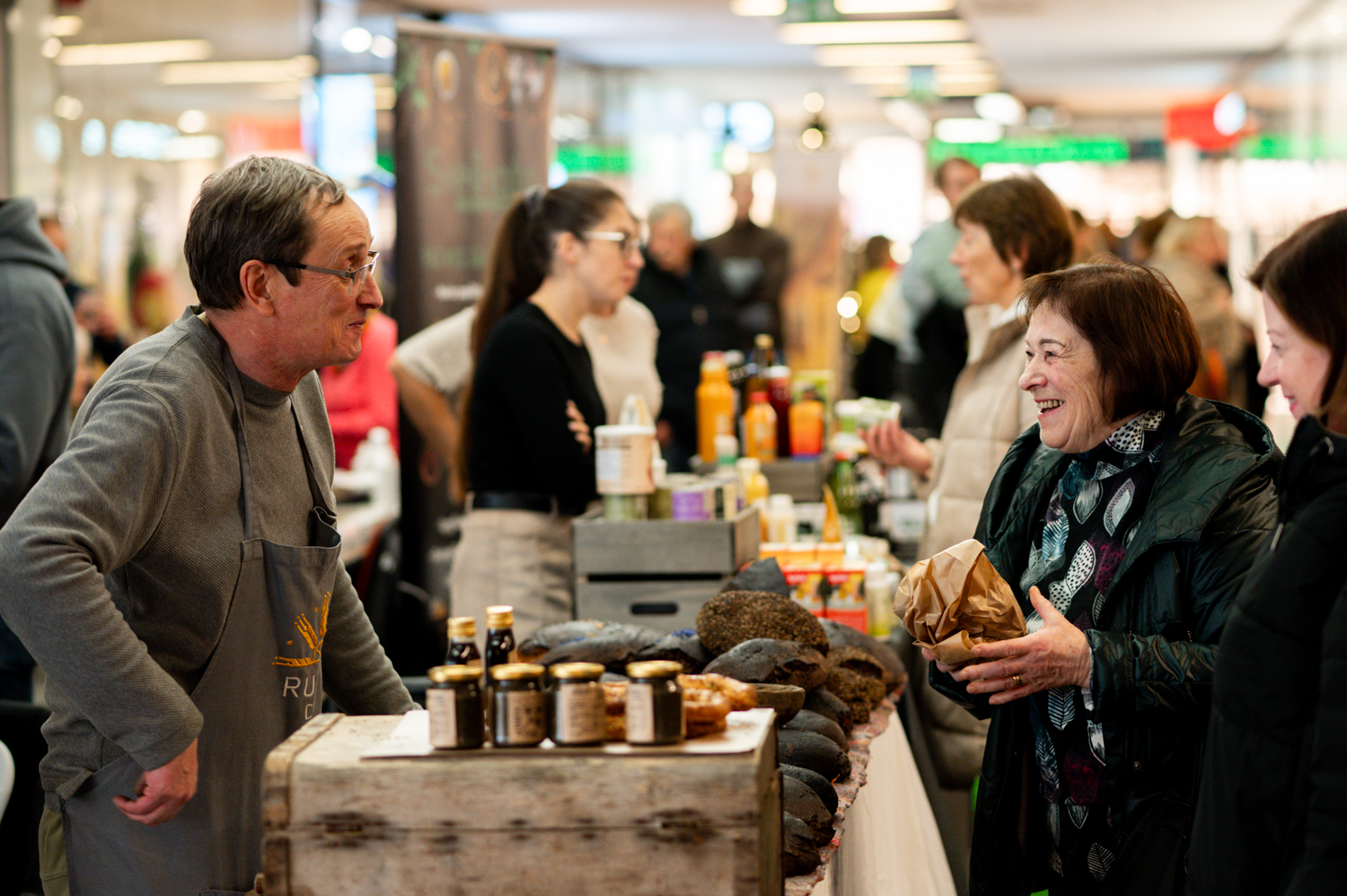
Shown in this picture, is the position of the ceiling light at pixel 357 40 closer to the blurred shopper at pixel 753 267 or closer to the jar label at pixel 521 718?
the blurred shopper at pixel 753 267

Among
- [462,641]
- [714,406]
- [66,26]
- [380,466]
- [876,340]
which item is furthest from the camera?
[876,340]

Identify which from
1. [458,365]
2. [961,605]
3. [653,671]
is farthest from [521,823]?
[458,365]

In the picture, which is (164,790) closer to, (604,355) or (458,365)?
(604,355)

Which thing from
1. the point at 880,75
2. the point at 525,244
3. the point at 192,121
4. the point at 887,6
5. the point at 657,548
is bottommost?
the point at 657,548

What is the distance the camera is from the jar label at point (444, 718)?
1.63m

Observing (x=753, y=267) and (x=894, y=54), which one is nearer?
(x=753, y=267)

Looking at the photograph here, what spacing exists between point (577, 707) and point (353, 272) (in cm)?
88

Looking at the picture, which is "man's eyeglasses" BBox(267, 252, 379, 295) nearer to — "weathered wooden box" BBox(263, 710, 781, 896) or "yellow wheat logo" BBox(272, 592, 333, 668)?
"yellow wheat logo" BBox(272, 592, 333, 668)

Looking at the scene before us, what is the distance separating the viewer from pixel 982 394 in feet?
11.1

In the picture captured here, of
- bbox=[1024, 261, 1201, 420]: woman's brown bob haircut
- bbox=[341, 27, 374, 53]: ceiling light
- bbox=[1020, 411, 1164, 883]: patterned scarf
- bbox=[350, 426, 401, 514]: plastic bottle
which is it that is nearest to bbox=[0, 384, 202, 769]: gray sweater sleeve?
bbox=[1020, 411, 1164, 883]: patterned scarf

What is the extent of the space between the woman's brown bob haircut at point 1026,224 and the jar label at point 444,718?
7.49ft

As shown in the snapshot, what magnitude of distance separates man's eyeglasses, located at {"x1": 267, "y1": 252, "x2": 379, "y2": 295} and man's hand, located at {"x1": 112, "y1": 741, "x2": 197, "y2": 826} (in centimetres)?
73

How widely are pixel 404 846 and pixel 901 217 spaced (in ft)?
59.5

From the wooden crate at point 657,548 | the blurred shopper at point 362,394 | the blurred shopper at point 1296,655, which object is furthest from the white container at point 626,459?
the blurred shopper at point 362,394
